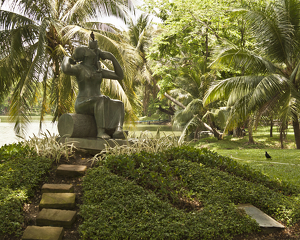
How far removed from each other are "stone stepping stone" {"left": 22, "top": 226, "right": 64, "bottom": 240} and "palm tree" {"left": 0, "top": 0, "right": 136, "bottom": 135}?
5685mm

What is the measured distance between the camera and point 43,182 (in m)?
4.08

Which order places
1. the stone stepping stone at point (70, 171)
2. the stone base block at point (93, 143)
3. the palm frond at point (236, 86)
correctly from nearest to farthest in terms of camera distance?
the stone stepping stone at point (70, 171)
the stone base block at point (93, 143)
the palm frond at point (236, 86)

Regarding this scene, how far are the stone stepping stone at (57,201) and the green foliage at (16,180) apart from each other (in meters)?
0.25

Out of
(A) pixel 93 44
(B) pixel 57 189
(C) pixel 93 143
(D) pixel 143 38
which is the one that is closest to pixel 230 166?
(C) pixel 93 143

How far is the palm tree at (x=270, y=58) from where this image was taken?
1001 cm

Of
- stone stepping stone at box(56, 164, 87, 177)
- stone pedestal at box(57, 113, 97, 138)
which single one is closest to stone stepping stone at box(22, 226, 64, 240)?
stone stepping stone at box(56, 164, 87, 177)

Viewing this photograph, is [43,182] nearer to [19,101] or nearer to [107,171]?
[107,171]

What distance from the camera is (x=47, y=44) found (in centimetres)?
1039

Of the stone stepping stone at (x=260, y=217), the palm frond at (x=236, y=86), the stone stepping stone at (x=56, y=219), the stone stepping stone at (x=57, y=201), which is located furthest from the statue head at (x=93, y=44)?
the palm frond at (x=236, y=86)

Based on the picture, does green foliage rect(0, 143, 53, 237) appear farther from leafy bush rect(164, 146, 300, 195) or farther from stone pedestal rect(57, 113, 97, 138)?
leafy bush rect(164, 146, 300, 195)

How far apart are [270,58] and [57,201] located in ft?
34.8

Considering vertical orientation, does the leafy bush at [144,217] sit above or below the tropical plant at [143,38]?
below

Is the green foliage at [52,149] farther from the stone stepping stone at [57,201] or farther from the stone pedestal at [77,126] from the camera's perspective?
the stone stepping stone at [57,201]

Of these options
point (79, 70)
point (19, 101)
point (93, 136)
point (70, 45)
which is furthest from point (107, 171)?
point (70, 45)
